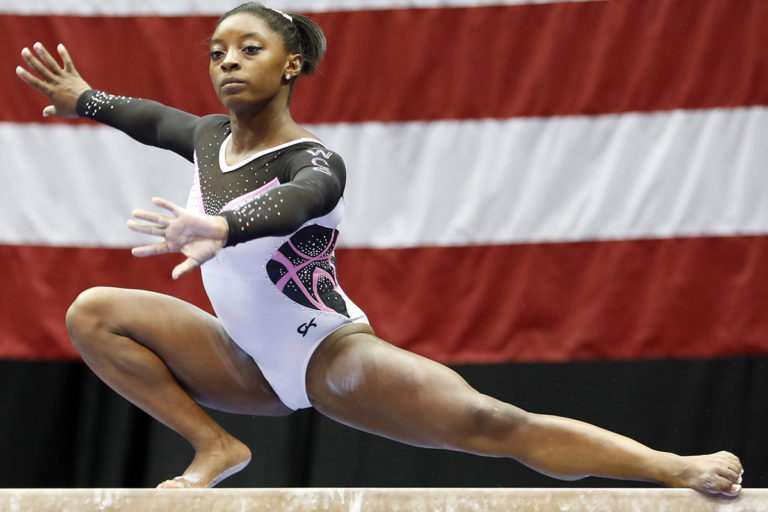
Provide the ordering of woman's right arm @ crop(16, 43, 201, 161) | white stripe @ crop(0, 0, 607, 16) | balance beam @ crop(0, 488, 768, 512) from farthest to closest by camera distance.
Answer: white stripe @ crop(0, 0, 607, 16) < woman's right arm @ crop(16, 43, 201, 161) < balance beam @ crop(0, 488, 768, 512)

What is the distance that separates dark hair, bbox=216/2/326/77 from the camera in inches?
83.0

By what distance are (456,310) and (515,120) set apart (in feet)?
2.00

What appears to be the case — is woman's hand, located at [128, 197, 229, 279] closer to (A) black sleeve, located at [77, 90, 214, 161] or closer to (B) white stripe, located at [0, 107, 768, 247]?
(A) black sleeve, located at [77, 90, 214, 161]

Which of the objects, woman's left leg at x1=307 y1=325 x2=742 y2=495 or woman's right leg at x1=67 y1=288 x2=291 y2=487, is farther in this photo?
woman's right leg at x1=67 y1=288 x2=291 y2=487

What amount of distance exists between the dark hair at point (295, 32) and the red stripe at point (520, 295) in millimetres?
876

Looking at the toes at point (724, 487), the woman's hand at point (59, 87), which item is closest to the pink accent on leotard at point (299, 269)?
the woman's hand at point (59, 87)

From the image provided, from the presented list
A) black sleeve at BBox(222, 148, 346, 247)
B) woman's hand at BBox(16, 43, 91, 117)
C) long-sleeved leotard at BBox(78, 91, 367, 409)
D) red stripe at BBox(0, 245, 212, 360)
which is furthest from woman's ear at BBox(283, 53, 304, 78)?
red stripe at BBox(0, 245, 212, 360)

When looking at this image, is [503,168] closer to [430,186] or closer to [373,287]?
[430,186]

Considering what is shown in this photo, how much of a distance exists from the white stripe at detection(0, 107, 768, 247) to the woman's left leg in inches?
40.2

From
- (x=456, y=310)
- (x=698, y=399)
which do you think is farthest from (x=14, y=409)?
(x=698, y=399)

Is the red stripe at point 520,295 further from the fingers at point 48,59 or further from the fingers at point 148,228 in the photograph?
the fingers at point 148,228

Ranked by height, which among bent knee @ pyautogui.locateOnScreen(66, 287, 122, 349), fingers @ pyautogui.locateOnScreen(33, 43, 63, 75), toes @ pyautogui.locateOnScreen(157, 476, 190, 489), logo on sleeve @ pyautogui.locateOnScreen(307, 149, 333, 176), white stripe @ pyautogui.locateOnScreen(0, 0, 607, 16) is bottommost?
toes @ pyautogui.locateOnScreen(157, 476, 190, 489)

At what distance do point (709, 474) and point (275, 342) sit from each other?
0.90 meters

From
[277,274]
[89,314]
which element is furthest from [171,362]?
[277,274]
